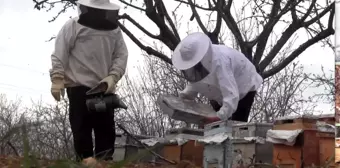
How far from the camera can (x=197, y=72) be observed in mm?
5477

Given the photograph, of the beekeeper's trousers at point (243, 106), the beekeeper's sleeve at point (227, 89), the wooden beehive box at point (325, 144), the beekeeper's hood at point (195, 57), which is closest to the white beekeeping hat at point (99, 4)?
the beekeeper's hood at point (195, 57)

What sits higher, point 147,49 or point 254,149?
point 147,49

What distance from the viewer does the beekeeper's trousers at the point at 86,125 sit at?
4.74 m

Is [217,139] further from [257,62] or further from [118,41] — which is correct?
[257,62]

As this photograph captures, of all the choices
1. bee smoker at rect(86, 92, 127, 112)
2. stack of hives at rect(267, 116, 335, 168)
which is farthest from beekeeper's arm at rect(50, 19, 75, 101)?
stack of hives at rect(267, 116, 335, 168)

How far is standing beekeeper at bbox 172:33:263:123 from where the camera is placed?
5.15m

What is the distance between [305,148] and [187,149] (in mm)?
1181

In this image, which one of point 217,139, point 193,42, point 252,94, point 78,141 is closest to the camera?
point 217,139

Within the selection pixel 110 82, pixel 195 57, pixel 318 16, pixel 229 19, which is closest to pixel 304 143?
pixel 195 57

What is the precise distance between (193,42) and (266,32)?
15.1 ft

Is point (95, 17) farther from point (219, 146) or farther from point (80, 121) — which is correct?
point (219, 146)

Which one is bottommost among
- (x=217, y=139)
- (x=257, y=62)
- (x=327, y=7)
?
(x=217, y=139)

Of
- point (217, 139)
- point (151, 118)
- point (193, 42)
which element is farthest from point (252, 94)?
point (151, 118)

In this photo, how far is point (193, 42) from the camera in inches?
214
